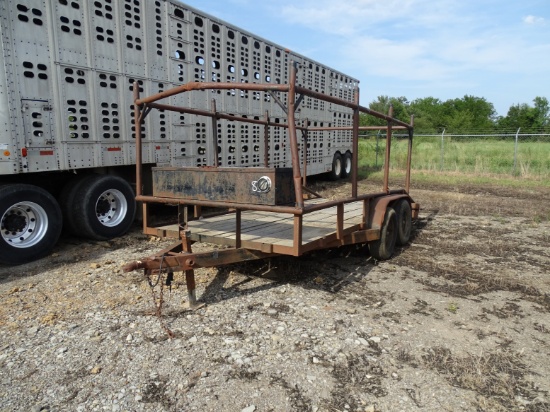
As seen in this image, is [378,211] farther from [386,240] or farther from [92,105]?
[92,105]

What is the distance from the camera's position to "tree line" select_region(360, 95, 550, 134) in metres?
51.9

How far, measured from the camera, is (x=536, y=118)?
56.3 metres

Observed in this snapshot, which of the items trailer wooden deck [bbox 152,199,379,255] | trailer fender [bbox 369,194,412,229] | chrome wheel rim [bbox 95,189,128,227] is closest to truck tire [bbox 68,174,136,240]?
chrome wheel rim [bbox 95,189,128,227]

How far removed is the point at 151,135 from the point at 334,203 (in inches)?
165

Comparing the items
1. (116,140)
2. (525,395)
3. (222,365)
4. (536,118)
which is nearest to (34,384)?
(222,365)

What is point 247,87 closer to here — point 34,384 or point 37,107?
point 34,384

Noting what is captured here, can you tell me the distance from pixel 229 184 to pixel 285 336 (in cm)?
132

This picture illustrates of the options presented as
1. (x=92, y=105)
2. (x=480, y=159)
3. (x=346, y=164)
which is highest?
(x=92, y=105)

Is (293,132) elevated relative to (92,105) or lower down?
lower down

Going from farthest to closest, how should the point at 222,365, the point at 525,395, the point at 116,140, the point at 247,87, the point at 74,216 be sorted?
the point at 116,140 → the point at 74,216 → the point at 247,87 → the point at 222,365 → the point at 525,395

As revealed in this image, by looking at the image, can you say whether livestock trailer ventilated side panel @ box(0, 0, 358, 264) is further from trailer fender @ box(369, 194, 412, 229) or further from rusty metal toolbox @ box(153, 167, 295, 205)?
trailer fender @ box(369, 194, 412, 229)

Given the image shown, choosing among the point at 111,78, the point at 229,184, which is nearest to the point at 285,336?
the point at 229,184

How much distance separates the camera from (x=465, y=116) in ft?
183

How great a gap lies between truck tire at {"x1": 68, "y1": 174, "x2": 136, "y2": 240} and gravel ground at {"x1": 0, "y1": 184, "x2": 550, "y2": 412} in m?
0.59
